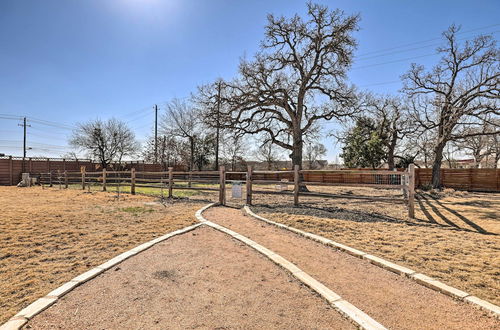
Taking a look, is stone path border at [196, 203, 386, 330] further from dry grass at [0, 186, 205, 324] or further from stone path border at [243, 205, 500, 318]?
dry grass at [0, 186, 205, 324]

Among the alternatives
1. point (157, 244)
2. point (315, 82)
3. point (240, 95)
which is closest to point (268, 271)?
point (157, 244)

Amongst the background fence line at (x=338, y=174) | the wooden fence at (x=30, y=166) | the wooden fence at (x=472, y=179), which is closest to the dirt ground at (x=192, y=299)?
the background fence line at (x=338, y=174)

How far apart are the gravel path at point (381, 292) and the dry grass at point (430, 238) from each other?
1.49 ft

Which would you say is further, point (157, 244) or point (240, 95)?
point (240, 95)

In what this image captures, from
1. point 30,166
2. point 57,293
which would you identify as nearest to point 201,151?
point 30,166

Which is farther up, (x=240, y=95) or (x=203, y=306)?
(x=240, y=95)

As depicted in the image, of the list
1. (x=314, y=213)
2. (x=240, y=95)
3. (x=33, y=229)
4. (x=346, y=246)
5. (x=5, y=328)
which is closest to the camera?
(x=5, y=328)

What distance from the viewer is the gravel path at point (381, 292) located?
93.7 inches

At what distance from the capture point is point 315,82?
18.1m

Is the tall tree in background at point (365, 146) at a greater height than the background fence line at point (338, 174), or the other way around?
the tall tree in background at point (365, 146)

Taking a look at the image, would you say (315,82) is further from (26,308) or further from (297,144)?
(26,308)

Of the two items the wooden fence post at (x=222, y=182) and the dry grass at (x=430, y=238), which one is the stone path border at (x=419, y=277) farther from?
the wooden fence post at (x=222, y=182)

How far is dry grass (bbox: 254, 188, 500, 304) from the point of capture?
339cm

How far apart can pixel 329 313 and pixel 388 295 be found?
790 millimetres
